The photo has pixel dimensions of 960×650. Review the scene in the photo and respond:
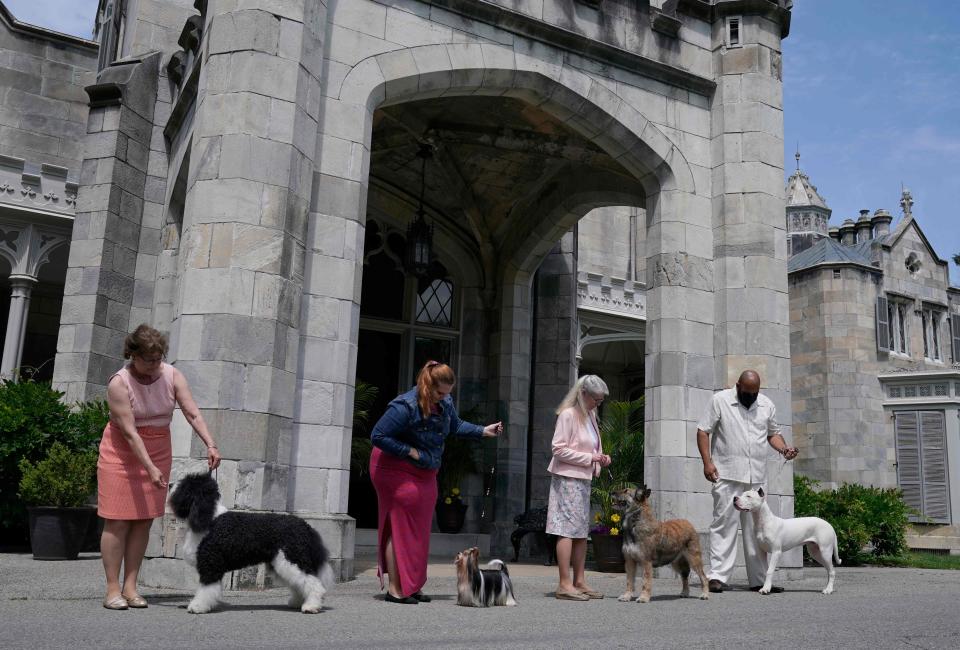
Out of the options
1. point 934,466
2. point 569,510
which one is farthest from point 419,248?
point 934,466

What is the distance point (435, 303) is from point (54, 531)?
7905mm

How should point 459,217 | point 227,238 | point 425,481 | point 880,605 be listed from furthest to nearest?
point 459,217
point 227,238
point 880,605
point 425,481

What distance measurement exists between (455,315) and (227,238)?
27.1 ft

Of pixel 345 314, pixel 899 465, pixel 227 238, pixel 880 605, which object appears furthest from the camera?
pixel 899 465

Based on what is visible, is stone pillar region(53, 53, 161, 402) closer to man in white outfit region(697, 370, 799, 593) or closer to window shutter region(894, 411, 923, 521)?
man in white outfit region(697, 370, 799, 593)

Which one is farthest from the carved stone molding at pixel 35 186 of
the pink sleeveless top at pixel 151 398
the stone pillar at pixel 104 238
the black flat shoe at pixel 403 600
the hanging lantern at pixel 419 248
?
the black flat shoe at pixel 403 600

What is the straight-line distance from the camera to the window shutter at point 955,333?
26.8 meters

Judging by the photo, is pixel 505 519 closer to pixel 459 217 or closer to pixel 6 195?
pixel 459 217

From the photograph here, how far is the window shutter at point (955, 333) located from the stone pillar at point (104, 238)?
24.7m

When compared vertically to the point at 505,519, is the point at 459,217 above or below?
above

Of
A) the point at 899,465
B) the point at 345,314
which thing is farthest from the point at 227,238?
the point at 899,465

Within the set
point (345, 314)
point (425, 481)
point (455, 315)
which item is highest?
point (455, 315)

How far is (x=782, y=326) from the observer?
10.1 metres

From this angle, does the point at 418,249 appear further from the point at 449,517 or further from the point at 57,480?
the point at 57,480
